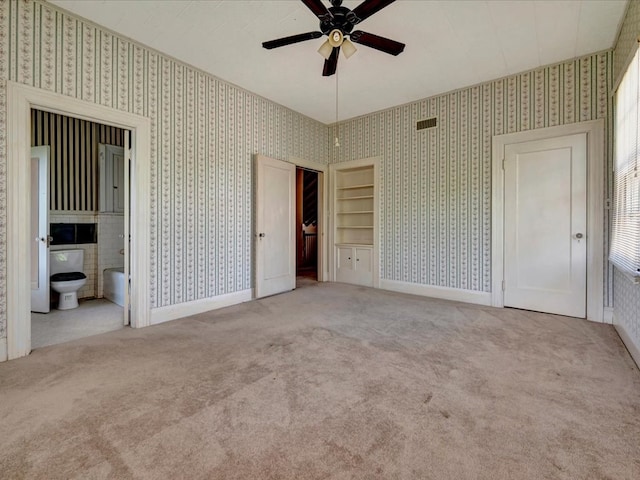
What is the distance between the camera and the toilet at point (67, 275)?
3734mm

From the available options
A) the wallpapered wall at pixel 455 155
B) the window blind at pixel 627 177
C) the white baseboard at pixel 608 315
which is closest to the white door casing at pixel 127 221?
the wallpapered wall at pixel 455 155

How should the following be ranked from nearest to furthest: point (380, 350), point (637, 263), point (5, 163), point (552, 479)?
point (552, 479) → point (637, 263) → point (5, 163) → point (380, 350)

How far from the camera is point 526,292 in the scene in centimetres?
376

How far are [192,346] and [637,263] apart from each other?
336cm

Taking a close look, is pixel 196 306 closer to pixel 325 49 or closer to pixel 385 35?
pixel 325 49

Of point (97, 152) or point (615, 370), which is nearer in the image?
point (615, 370)

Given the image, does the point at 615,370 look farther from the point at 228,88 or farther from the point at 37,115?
the point at 37,115

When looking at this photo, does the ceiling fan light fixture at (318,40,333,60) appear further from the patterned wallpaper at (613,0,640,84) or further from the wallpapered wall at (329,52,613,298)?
the wallpapered wall at (329,52,613,298)

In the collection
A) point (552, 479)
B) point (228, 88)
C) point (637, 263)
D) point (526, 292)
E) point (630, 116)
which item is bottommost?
point (552, 479)

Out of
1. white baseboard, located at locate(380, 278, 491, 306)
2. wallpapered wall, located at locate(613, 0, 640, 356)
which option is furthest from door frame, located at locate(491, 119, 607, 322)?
white baseboard, located at locate(380, 278, 491, 306)

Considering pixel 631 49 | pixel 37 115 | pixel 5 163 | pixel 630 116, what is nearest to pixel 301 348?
pixel 5 163

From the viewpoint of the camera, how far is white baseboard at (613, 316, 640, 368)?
2266 millimetres

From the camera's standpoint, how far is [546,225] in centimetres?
360

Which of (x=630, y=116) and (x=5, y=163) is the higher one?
(x=630, y=116)
